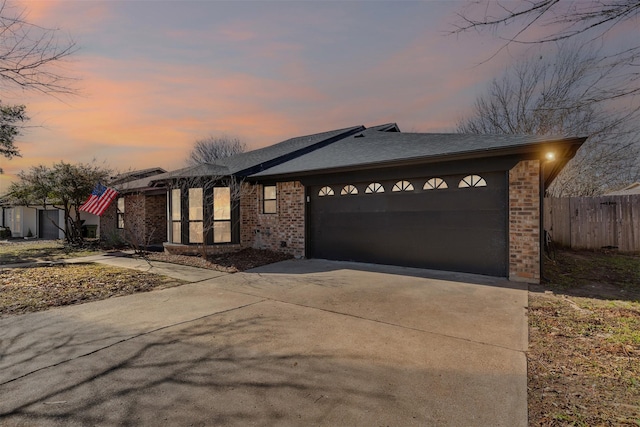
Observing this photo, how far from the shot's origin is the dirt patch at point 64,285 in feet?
17.4

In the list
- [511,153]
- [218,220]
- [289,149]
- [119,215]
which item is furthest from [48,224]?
[511,153]

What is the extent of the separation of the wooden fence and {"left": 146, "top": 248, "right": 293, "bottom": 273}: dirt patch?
10009 millimetres

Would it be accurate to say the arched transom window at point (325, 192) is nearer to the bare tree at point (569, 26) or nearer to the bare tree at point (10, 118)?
the bare tree at point (569, 26)

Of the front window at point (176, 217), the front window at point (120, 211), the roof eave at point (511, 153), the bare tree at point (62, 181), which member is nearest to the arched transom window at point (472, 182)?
the roof eave at point (511, 153)

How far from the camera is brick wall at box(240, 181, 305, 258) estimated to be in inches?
397

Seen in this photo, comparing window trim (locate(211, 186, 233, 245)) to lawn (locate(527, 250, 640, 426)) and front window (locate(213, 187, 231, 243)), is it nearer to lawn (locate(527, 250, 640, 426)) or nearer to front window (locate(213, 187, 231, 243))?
front window (locate(213, 187, 231, 243))

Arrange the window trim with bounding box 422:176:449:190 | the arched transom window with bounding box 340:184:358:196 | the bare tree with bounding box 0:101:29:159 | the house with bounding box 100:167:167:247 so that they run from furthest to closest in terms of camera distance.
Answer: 1. the house with bounding box 100:167:167:247
2. the bare tree with bounding box 0:101:29:159
3. the arched transom window with bounding box 340:184:358:196
4. the window trim with bounding box 422:176:449:190

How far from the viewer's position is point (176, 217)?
1131 cm

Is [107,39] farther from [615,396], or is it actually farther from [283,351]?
[615,396]

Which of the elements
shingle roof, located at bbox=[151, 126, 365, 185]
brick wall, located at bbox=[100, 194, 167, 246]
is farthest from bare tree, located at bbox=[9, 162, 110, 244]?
shingle roof, located at bbox=[151, 126, 365, 185]

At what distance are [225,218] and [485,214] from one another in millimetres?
8097

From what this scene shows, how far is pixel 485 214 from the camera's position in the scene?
7.05 metres

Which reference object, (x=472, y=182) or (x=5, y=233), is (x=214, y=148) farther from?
(x=472, y=182)

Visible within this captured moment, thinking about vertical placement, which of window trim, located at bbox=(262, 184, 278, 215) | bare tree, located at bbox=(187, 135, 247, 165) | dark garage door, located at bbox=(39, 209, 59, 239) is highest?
bare tree, located at bbox=(187, 135, 247, 165)
